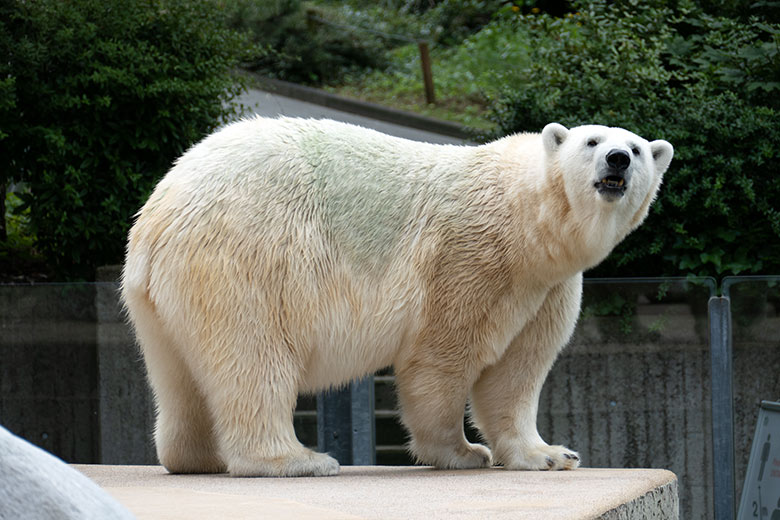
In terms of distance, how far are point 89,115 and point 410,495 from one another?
14.4 ft

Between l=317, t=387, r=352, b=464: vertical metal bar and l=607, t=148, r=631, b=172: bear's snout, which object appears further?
l=317, t=387, r=352, b=464: vertical metal bar

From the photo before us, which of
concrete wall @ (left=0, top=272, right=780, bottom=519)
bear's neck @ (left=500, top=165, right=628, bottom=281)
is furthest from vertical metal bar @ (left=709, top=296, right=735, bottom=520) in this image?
bear's neck @ (left=500, top=165, right=628, bottom=281)

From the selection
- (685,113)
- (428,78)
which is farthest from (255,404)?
(428,78)

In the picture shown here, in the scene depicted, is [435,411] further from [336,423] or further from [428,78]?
[428,78]

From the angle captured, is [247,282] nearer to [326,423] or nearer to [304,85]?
[326,423]

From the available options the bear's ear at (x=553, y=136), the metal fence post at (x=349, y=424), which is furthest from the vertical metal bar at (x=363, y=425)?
the bear's ear at (x=553, y=136)

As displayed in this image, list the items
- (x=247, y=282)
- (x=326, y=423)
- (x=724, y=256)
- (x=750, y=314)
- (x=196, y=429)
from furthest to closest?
(x=724, y=256) → (x=326, y=423) → (x=750, y=314) → (x=196, y=429) → (x=247, y=282)

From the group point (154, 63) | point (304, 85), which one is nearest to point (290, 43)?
point (304, 85)

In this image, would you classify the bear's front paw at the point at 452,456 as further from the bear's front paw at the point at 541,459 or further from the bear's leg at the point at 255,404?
the bear's leg at the point at 255,404

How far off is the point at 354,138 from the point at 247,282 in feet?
2.81

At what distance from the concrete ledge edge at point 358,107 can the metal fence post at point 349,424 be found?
23.9ft

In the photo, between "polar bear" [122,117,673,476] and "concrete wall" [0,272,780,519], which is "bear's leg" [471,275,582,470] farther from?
"concrete wall" [0,272,780,519]

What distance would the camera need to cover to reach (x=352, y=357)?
4316 millimetres

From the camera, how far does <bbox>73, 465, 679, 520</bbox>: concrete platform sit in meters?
2.97
